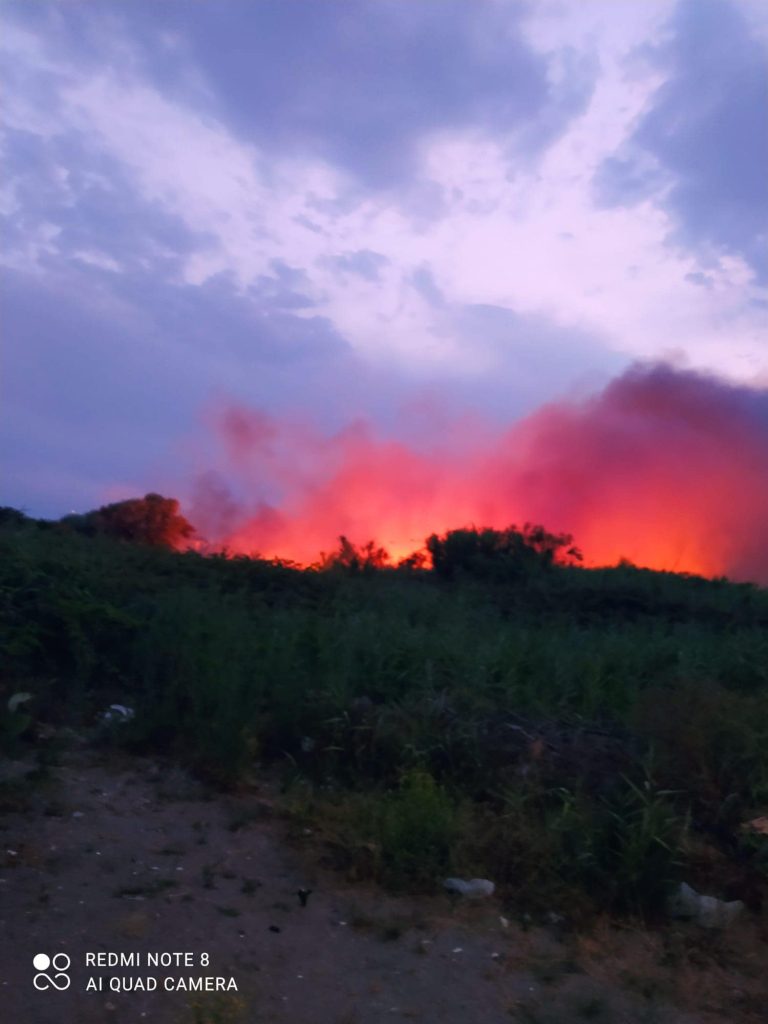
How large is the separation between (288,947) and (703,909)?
7.21 ft

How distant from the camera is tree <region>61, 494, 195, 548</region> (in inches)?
801

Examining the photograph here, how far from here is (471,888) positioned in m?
5.41

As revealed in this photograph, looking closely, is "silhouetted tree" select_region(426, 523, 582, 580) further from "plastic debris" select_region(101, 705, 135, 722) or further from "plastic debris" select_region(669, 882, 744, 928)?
"plastic debris" select_region(669, 882, 744, 928)

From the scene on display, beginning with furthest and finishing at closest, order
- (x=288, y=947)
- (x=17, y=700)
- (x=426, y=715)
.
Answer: (x=17, y=700) → (x=426, y=715) → (x=288, y=947)

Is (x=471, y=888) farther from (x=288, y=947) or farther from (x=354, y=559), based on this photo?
(x=354, y=559)

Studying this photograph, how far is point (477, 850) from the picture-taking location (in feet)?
18.8

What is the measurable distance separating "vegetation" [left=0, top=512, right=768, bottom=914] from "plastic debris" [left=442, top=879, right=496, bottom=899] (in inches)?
4.3

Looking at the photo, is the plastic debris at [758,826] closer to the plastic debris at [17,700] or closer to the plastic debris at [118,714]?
the plastic debris at [118,714]

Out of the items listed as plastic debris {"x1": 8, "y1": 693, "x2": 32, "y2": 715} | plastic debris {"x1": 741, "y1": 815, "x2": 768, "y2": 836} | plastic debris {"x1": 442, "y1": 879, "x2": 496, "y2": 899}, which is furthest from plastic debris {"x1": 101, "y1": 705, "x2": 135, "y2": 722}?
plastic debris {"x1": 741, "y1": 815, "x2": 768, "y2": 836}

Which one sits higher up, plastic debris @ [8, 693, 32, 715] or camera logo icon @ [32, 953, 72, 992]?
plastic debris @ [8, 693, 32, 715]

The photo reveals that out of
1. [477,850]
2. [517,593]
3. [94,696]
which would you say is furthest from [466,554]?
[477,850]

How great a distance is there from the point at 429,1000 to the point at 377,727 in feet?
8.95

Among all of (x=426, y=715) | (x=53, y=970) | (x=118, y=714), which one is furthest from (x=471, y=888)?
(x=118, y=714)

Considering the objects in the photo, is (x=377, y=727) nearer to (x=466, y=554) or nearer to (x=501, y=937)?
(x=501, y=937)
